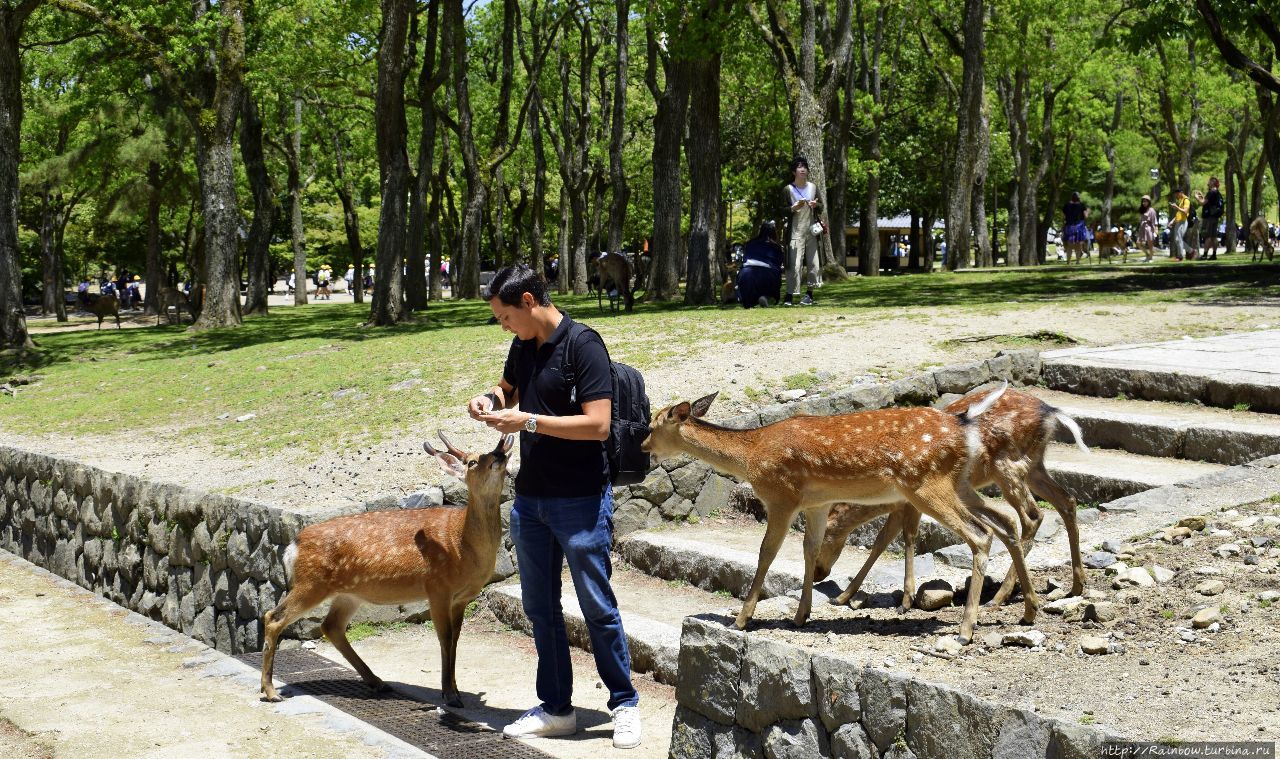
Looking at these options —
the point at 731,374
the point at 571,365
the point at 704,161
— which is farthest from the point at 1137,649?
the point at 704,161

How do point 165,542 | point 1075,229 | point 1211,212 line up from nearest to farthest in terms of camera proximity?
point 165,542
point 1211,212
point 1075,229

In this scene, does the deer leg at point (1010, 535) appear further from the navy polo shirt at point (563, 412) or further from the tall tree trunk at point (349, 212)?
the tall tree trunk at point (349, 212)

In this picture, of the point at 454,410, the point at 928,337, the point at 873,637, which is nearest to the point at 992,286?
the point at 928,337

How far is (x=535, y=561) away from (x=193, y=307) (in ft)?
80.9

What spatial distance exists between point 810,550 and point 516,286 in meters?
1.81

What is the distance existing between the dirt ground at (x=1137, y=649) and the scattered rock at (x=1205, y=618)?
0.13ft

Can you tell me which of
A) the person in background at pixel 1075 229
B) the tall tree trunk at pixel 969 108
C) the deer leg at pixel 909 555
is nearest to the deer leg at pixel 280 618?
the deer leg at pixel 909 555

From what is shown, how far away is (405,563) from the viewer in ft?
22.5

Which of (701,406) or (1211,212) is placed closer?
(701,406)

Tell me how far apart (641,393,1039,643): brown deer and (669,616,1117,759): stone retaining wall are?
0.27 metres

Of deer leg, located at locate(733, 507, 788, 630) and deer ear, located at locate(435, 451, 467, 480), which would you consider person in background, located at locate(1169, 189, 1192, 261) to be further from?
deer ear, located at locate(435, 451, 467, 480)

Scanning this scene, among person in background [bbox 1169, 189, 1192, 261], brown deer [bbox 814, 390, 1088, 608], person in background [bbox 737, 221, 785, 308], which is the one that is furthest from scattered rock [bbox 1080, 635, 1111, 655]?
person in background [bbox 1169, 189, 1192, 261]

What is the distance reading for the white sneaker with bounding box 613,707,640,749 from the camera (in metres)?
6.05

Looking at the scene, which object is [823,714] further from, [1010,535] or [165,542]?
[165,542]
